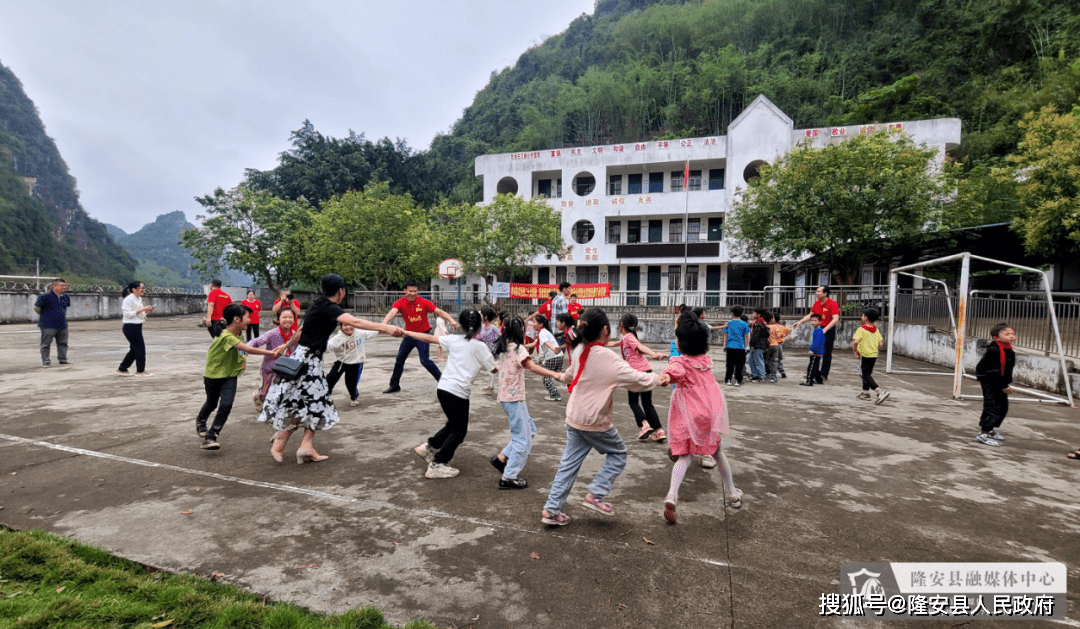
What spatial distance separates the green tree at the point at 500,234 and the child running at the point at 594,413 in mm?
20525

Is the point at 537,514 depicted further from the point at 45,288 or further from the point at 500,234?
the point at 45,288

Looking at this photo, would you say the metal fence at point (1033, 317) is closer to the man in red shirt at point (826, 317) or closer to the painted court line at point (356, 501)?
the man in red shirt at point (826, 317)

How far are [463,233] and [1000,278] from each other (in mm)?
24359

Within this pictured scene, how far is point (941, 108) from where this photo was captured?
31047 mm

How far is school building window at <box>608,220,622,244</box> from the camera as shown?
32.0 metres

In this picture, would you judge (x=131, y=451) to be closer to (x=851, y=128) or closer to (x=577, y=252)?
(x=577, y=252)

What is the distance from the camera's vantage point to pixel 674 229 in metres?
31.0

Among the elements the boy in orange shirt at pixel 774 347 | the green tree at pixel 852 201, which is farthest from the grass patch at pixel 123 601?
the green tree at pixel 852 201

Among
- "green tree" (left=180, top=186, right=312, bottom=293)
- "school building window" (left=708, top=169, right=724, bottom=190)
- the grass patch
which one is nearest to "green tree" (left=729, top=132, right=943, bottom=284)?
"school building window" (left=708, top=169, right=724, bottom=190)

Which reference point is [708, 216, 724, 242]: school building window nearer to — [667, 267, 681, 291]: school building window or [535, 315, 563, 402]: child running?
[667, 267, 681, 291]: school building window

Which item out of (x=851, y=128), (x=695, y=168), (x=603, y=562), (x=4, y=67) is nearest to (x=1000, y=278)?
(x=851, y=128)

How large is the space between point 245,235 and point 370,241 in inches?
347

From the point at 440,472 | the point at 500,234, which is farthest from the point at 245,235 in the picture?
the point at 440,472

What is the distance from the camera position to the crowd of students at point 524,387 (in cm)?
353
